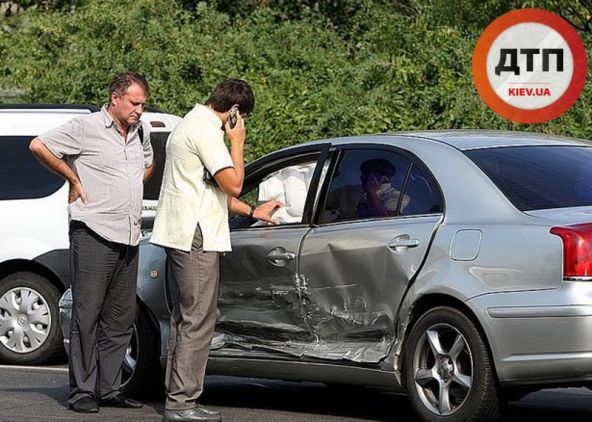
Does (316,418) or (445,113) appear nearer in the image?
(316,418)

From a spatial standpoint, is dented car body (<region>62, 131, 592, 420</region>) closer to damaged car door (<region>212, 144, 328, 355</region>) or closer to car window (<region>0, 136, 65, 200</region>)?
damaged car door (<region>212, 144, 328, 355</region>)

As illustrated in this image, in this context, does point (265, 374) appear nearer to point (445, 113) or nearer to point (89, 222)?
point (89, 222)

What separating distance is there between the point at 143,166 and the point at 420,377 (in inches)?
86.0

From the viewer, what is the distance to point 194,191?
8102 millimetres

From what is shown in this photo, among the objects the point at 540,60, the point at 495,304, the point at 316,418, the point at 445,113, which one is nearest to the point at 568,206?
the point at 495,304

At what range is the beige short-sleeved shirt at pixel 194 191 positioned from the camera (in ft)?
26.5

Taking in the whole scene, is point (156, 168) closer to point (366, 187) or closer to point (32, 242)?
point (32, 242)

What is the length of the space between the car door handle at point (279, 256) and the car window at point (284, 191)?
213mm

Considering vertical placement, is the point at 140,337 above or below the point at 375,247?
below

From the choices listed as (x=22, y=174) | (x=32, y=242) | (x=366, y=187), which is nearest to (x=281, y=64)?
(x=22, y=174)

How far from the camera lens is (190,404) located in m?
8.14

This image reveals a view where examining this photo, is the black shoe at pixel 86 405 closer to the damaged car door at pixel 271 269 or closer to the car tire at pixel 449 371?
the damaged car door at pixel 271 269

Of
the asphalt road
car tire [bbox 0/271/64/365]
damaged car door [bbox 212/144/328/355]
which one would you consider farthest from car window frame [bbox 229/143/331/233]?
car tire [bbox 0/271/64/365]

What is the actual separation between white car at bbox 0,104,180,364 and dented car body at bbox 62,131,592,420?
8.56 ft
